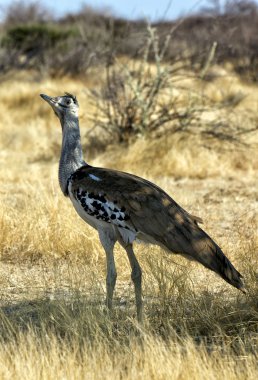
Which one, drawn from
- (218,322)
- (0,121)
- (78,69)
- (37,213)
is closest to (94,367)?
(218,322)

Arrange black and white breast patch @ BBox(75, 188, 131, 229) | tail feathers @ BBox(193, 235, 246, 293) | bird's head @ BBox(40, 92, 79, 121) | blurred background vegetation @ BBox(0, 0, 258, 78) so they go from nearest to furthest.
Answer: tail feathers @ BBox(193, 235, 246, 293)
black and white breast patch @ BBox(75, 188, 131, 229)
bird's head @ BBox(40, 92, 79, 121)
blurred background vegetation @ BBox(0, 0, 258, 78)

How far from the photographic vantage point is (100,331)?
11.6 feet

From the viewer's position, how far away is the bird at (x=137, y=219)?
378cm

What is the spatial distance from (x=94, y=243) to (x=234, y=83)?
11535 mm

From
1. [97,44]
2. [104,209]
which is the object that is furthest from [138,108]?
[104,209]

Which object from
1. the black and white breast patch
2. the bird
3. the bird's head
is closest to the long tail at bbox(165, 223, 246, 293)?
the bird

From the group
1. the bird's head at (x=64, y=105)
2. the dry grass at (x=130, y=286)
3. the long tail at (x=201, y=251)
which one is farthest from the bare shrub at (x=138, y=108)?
the long tail at (x=201, y=251)

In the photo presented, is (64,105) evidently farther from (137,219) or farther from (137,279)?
(137,279)

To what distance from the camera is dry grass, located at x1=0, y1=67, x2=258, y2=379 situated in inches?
126

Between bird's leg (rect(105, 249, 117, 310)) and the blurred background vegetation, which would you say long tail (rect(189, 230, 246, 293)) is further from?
the blurred background vegetation

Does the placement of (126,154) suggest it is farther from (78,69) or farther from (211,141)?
(78,69)

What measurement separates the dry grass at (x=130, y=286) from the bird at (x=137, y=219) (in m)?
0.27

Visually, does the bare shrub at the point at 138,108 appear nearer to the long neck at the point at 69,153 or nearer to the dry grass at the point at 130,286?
the dry grass at the point at 130,286

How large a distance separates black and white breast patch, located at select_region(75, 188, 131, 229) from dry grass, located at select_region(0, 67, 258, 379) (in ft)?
1.56
